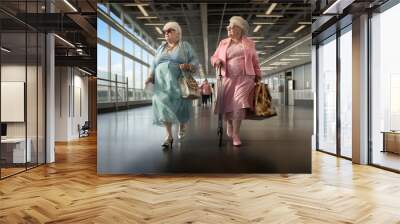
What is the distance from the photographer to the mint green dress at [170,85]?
6156mm

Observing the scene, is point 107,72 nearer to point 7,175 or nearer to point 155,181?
point 155,181

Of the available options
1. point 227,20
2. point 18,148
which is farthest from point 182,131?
point 18,148

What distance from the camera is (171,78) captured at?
6.17m

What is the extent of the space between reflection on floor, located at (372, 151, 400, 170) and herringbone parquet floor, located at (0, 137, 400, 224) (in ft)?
1.31

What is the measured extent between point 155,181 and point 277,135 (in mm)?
2129

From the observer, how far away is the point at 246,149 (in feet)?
20.1

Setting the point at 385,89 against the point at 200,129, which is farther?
the point at 385,89

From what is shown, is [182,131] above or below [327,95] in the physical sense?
below

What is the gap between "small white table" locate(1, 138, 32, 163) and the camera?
6643 millimetres

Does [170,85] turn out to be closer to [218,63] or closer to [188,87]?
[188,87]

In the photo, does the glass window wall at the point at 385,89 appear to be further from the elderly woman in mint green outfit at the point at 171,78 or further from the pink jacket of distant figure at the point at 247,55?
the elderly woman in mint green outfit at the point at 171,78

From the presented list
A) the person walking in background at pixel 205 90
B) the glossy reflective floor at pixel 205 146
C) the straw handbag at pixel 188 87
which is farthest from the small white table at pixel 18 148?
the person walking in background at pixel 205 90

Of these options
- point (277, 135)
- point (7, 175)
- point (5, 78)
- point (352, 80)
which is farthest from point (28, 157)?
point (352, 80)

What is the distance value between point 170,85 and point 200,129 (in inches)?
34.9
